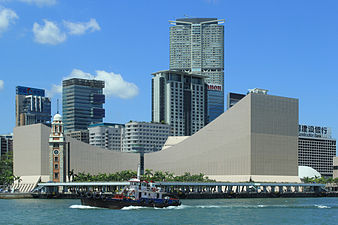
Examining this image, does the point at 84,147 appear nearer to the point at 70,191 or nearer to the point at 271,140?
the point at 70,191

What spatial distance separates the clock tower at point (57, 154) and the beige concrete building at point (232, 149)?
370 inches

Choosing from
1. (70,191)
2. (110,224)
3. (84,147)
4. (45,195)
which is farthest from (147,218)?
(84,147)

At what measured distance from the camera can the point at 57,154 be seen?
428 feet

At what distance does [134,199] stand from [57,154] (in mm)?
57691

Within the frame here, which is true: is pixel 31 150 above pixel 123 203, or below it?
above

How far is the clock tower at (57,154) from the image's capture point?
129 metres

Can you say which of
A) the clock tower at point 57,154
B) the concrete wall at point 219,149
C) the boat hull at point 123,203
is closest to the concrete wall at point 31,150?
the clock tower at point 57,154

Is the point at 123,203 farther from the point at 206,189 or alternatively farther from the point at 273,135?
the point at 273,135

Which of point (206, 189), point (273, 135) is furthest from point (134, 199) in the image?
point (273, 135)

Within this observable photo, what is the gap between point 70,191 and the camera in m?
123

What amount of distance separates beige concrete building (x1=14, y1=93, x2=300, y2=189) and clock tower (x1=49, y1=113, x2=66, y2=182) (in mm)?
9407

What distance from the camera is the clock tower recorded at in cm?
12862

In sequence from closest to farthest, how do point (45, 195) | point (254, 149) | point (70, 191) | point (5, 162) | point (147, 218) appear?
point (147, 218)
point (45, 195)
point (70, 191)
point (254, 149)
point (5, 162)

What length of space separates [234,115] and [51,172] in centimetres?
3846
